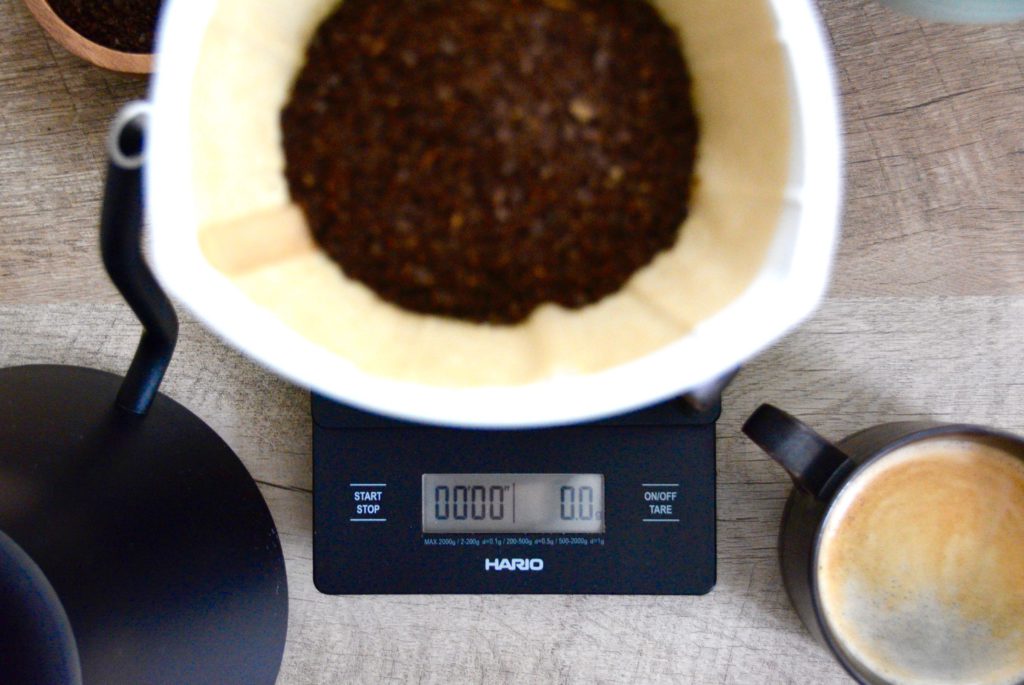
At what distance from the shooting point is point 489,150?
0.35 m

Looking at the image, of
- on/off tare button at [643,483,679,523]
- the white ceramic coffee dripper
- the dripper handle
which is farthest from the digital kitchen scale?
the white ceramic coffee dripper

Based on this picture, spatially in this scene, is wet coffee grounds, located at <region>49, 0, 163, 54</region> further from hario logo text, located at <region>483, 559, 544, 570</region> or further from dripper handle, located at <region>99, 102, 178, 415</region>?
hario logo text, located at <region>483, 559, 544, 570</region>

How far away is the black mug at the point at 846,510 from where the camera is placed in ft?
1.66

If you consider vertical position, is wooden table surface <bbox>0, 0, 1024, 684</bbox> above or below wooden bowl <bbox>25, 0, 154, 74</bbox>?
below

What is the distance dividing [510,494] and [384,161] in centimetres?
28

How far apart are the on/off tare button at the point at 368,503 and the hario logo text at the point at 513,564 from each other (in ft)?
0.24

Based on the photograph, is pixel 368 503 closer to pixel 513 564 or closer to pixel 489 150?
pixel 513 564

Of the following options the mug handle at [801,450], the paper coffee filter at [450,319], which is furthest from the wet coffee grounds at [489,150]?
the mug handle at [801,450]

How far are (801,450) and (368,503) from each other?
10.6 inches

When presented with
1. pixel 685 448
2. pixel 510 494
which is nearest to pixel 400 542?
pixel 510 494

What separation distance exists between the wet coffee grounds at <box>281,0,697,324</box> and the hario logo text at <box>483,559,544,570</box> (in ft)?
0.84

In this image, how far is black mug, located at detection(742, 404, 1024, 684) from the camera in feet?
1.66

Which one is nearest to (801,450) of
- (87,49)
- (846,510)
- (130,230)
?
(846,510)

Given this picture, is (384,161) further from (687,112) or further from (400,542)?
(400,542)
